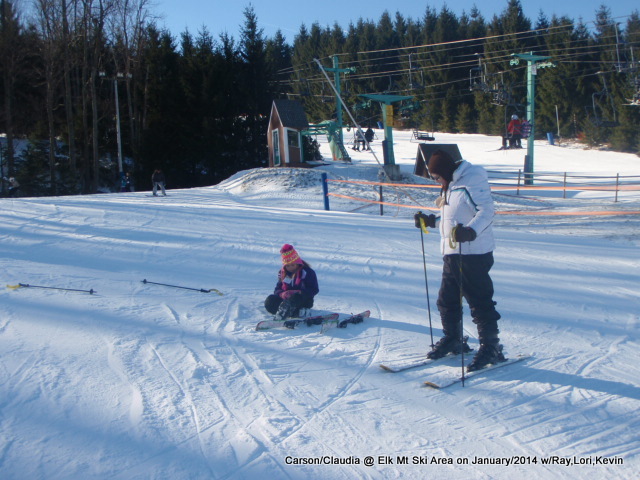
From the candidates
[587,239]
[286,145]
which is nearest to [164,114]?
[286,145]

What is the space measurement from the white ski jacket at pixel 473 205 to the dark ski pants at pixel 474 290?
92 millimetres

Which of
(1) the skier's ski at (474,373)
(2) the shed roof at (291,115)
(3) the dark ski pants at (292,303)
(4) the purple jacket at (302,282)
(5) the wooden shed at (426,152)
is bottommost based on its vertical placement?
(1) the skier's ski at (474,373)

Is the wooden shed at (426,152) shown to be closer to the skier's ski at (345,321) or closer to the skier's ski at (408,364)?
the skier's ski at (345,321)

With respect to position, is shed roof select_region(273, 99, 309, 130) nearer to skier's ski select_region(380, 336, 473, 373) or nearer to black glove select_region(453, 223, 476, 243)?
skier's ski select_region(380, 336, 473, 373)

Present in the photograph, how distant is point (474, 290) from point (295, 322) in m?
2.01

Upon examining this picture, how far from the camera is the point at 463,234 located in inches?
154

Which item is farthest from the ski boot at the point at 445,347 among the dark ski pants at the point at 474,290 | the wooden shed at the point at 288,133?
the wooden shed at the point at 288,133

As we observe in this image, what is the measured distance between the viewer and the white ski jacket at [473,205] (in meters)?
4.09

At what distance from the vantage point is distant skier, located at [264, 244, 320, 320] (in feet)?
18.6

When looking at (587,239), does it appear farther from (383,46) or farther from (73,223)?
(383,46)

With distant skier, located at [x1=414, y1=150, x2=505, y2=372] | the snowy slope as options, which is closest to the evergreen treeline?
the snowy slope

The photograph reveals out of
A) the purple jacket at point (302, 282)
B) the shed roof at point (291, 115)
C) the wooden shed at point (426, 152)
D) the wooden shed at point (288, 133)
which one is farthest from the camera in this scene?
the wooden shed at point (426, 152)

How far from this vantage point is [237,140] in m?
35.6

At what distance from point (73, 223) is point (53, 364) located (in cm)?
889
